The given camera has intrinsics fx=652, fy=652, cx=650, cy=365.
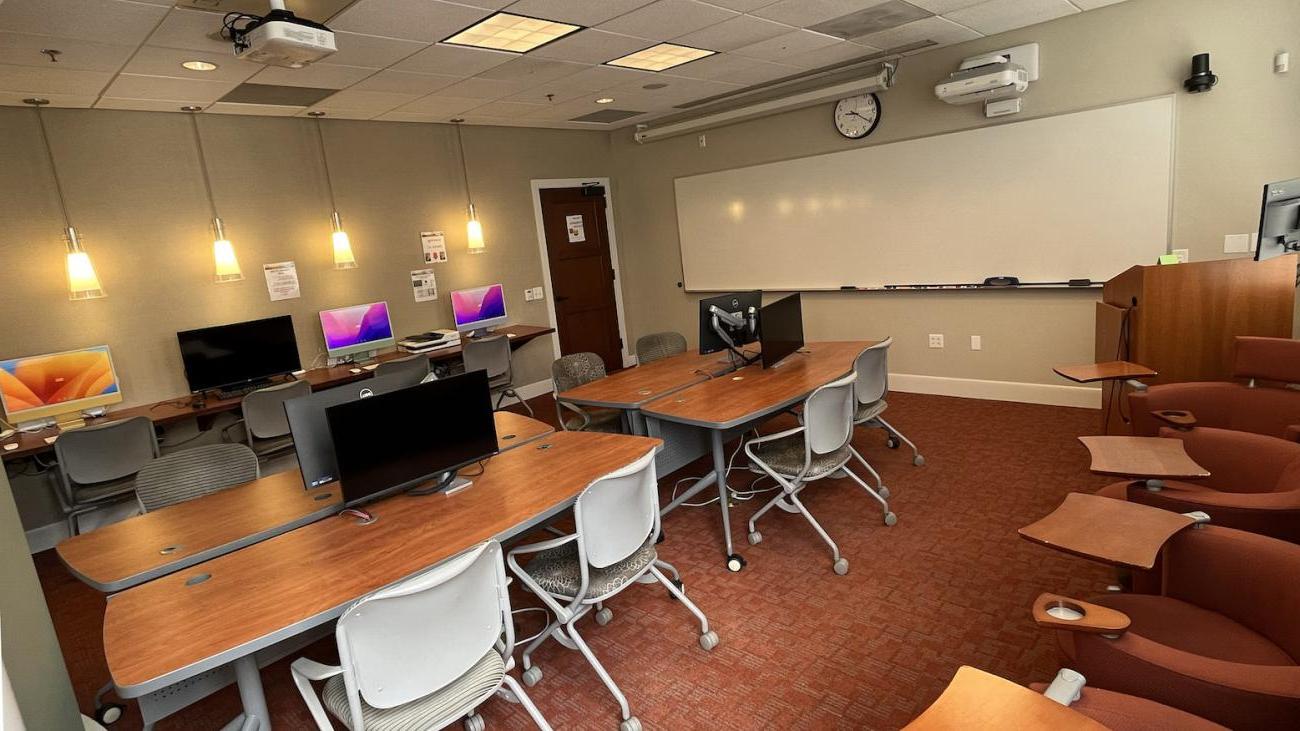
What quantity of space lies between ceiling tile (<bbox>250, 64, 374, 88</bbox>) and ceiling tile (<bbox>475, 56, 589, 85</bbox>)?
83cm

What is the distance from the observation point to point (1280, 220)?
3.36 meters

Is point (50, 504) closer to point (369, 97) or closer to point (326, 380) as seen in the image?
point (326, 380)

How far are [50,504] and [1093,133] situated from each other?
25.8 feet

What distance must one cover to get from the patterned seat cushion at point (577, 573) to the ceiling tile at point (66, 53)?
338 centimetres

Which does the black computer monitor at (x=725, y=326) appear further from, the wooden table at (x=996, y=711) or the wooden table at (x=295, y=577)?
the wooden table at (x=996, y=711)

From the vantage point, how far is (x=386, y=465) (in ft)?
8.29

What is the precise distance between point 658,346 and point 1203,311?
10.8 ft

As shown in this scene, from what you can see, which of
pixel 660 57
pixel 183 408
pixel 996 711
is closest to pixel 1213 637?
pixel 996 711

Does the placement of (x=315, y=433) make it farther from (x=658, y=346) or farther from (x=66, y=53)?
(x=658, y=346)

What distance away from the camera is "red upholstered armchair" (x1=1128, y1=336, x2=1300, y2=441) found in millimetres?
2725

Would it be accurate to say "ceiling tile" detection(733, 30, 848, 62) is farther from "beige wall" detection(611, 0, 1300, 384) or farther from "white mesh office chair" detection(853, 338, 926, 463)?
"white mesh office chair" detection(853, 338, 926, 463)

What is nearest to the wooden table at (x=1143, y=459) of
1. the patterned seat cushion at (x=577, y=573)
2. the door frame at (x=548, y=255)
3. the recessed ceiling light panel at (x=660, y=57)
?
the patterned seat cushion at (x=577, y=573)

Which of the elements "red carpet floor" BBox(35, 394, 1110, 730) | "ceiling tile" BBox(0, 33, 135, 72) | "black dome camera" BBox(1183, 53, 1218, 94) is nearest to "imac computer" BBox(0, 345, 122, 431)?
→ "red carpet floor" BBox(35, 394, 1110, 730)

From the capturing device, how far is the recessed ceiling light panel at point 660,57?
4479mm
